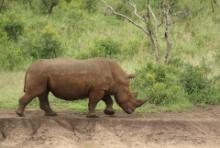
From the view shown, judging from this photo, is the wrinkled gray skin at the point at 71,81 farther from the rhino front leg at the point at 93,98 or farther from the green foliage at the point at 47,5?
the green foliage at the point at 47,5

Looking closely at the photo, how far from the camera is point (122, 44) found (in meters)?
16.7

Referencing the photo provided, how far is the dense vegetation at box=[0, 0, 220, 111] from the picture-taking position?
40.8 ft

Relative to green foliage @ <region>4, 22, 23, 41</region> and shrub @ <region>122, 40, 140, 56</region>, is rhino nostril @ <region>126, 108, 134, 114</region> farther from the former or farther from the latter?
green foliage @ <region>4, 22, 23, 41</region>

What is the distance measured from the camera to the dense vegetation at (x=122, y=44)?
1244cm

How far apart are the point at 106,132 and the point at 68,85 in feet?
3.62

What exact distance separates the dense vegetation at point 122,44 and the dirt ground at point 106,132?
1.61 meters

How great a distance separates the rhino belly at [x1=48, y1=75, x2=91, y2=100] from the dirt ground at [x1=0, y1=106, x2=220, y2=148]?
17.9 inches

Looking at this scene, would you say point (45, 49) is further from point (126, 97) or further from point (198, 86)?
point (126, 97)

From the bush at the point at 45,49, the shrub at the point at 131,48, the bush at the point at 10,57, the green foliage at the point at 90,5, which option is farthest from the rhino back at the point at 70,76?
the green foliage at the point at 90,5

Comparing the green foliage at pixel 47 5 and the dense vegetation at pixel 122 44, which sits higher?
the green foliage at pixel 47 5

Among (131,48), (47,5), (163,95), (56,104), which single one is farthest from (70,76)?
(47,5)

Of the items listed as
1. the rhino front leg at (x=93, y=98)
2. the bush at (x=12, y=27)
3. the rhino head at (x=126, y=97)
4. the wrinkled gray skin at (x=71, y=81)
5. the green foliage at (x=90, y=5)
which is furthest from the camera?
the green foliage at (x=90, y=5)

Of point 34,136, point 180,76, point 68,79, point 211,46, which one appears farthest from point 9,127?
point 211,46

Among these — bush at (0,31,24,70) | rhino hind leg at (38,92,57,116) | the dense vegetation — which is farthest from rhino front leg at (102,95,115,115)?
bush at (0,31,24,70)
